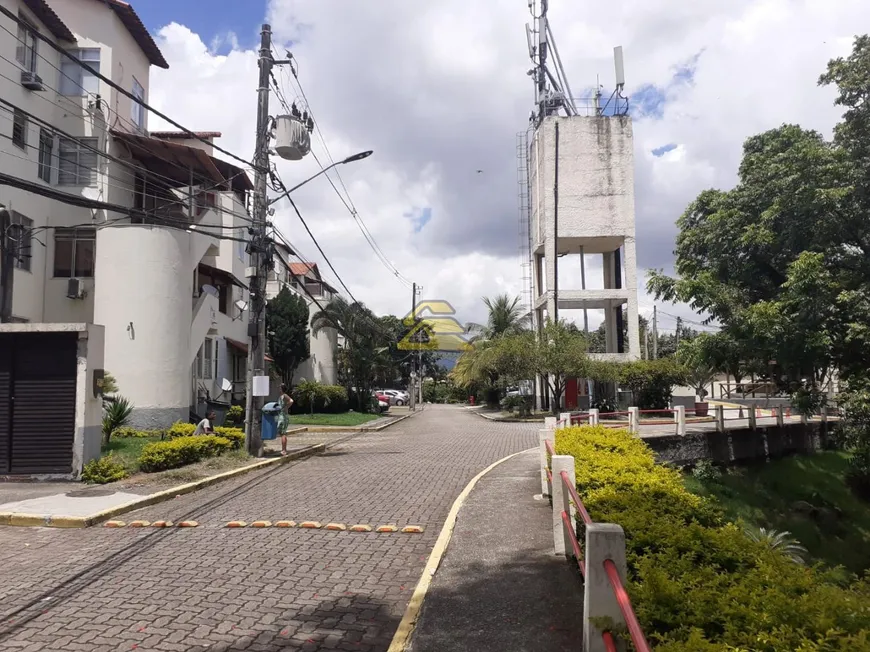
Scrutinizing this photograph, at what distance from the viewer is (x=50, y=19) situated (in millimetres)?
19969

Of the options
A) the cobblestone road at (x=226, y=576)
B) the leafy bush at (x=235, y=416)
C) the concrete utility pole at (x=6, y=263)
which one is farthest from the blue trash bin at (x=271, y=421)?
the leafy bush at (x=235, y=416)

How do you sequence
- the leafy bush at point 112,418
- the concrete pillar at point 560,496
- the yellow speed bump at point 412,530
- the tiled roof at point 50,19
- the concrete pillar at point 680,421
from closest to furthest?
the concrete pillar at point 560,496 < the yellow speed bump at point 412,530 < the leafy bush at point 112,418 < the tiled roof at point 50,19 < the concrete pillar at point 680,421

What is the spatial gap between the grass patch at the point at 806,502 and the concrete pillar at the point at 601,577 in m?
16.1

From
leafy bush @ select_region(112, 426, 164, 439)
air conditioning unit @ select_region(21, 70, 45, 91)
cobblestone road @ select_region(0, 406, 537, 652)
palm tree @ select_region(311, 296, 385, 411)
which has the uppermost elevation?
air conditioning unit @ select_region(21, 70, 45, 91)

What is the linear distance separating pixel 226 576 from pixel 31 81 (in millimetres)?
18443

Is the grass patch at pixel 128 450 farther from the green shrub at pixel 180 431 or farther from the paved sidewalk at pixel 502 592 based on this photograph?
the paved sidewalk at pixel 502 592

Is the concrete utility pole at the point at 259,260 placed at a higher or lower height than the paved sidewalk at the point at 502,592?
higher

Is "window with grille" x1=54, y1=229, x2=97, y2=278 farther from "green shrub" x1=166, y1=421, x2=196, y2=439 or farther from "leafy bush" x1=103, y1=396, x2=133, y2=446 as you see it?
"green shrub" x1=166, y1=421, x2=196, y2=439

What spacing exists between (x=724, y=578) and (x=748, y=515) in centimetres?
1752

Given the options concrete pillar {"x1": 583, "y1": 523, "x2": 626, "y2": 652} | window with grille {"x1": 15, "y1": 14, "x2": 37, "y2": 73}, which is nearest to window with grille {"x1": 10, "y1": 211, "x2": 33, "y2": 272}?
window with grille {"x1": 15, "y1": 14, "x2": 37, "y2": 73}

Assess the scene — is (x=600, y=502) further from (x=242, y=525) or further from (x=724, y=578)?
(x=242, y=525)

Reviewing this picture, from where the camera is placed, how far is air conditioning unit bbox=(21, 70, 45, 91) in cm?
1868

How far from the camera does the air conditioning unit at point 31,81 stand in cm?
1868
